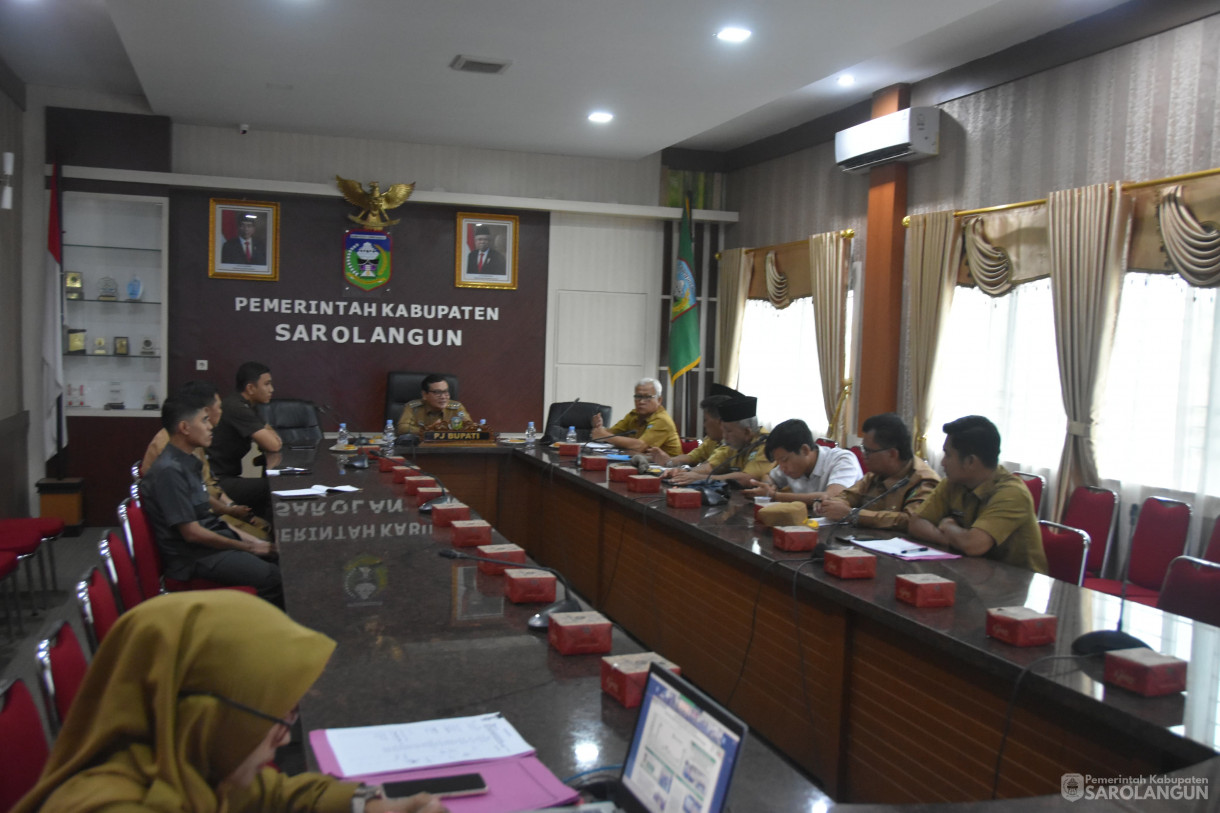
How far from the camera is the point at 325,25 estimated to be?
4359 mm

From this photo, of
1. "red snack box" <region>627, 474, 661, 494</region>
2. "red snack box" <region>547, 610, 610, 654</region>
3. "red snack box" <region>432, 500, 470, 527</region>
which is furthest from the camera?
"red snack box" <region>627, 474, 661, 494</region>

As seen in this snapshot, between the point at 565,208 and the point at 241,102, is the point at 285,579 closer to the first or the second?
the point at 241,102

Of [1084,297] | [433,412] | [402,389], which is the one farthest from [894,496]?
[402,389]

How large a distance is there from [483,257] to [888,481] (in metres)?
4.63

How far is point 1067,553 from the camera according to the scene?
125 inches

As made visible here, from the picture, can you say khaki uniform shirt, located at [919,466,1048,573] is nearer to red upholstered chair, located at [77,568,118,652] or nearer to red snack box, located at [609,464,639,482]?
red snack box, located at [609,464,639,482]

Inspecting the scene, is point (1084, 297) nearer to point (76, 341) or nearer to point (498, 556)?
point (498, 556)

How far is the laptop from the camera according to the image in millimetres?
986

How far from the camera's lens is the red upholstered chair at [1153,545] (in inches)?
144

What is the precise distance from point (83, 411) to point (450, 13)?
4.33 m

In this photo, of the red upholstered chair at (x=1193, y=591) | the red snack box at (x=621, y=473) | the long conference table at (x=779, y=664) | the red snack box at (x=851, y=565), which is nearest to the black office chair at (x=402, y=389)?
the red snack box at (x=621, y=473)

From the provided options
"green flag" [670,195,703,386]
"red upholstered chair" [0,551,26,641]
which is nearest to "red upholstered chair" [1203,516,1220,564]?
"green flag" [670,195,703,386]

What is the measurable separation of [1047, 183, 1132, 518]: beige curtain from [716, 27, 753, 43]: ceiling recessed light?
172cm

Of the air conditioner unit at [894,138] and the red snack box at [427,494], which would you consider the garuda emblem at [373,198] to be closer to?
the air conditioner unit at [894,138]
